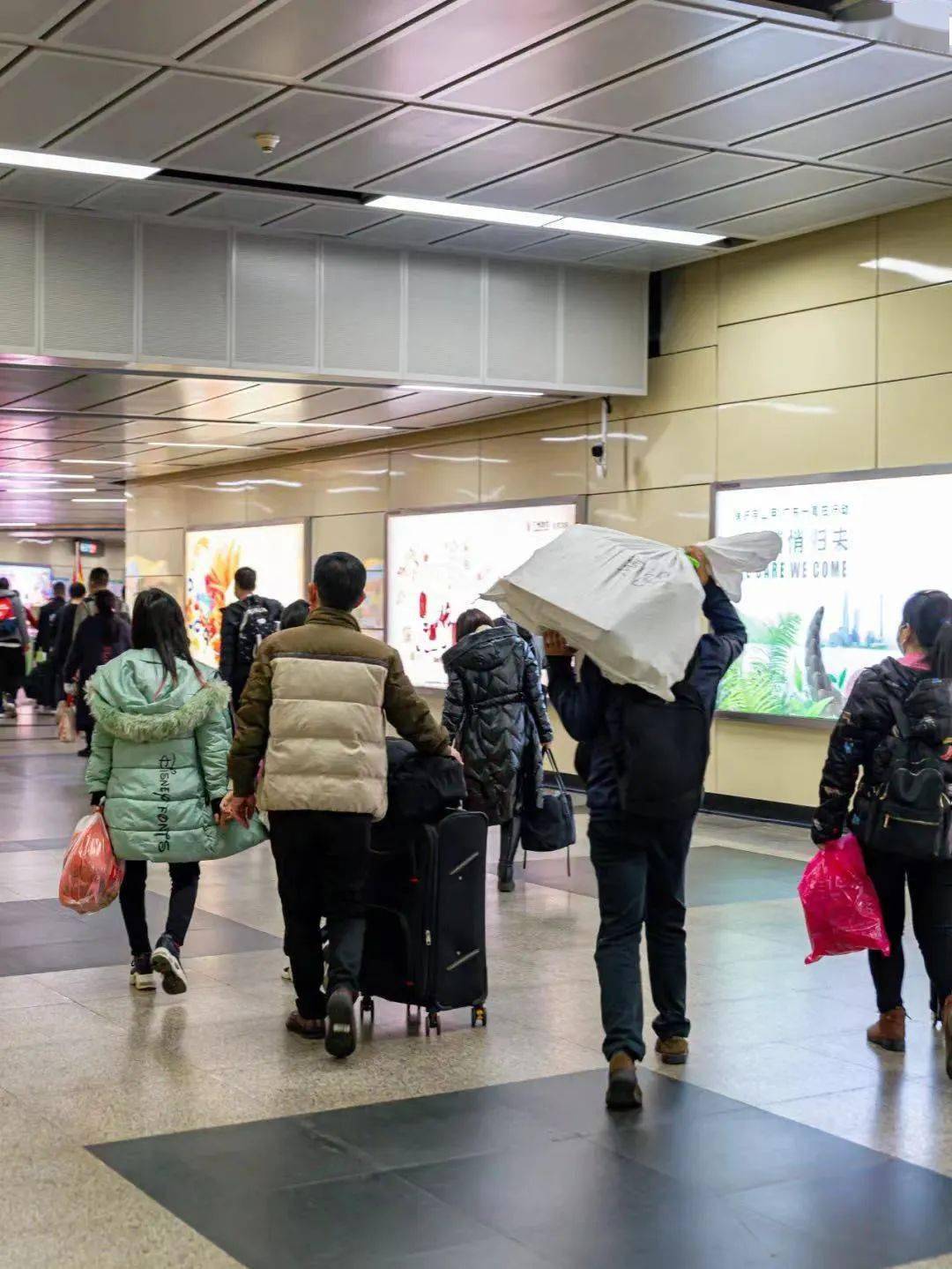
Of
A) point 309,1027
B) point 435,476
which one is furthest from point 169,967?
point 435,476

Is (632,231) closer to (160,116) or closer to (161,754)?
(160,116)

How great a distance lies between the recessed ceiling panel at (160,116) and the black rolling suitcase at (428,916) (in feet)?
14.2

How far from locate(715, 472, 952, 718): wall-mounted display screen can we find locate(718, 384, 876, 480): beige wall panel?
0.57 ft

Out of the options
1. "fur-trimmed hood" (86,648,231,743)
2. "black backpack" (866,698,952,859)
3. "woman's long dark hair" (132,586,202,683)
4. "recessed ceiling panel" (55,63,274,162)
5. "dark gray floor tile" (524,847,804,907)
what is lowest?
"dark gray floor tile" (524,847,804,907)

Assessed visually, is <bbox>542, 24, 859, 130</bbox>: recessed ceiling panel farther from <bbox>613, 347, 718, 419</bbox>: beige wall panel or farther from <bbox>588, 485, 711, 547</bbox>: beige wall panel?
<bbox>588, 485, 711, 547</bbox>: beige wall panel

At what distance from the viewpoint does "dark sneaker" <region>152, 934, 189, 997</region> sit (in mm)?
6383

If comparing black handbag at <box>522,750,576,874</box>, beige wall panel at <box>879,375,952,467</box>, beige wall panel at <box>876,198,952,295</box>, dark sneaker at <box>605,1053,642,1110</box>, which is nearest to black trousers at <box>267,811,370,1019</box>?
dark sneaker at <box>605,1053,642,1110</box>

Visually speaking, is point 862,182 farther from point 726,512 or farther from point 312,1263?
point 312,1263

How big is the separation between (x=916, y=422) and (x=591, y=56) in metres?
4.12

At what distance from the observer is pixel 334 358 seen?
12148mm

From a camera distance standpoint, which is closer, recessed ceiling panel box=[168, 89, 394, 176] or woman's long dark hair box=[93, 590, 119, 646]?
recessed ceiling panel box=[168, 89, 394, 176]

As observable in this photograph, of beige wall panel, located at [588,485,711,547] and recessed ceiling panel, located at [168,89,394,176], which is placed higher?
recessed ceiling panel, located at [168,89,394,176]

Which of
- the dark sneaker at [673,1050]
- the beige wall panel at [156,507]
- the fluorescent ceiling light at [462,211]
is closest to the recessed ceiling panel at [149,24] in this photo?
the fluorescent ceiling light at [462,211]

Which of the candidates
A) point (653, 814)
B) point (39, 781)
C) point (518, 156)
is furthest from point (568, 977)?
point (39, 781)
